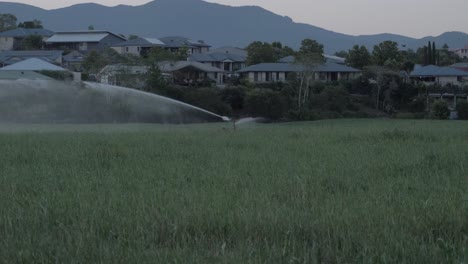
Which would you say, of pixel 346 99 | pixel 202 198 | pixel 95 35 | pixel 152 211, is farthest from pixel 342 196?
pixel 95 35

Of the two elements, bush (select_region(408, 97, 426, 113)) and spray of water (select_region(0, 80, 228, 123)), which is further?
bush (select_region(408, 97, 426, 113))

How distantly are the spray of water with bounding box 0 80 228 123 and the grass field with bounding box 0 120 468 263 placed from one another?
33.3 feet

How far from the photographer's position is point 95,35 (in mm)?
112938

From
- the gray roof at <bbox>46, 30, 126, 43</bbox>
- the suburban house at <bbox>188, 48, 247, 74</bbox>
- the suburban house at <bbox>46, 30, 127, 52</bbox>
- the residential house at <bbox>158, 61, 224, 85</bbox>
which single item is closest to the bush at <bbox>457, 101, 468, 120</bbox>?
the residential house at <bbox>158, 61, 224, 85</bbox>

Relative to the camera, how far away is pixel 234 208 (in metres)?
6.05

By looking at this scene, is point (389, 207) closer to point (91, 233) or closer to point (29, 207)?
point (91, 233)

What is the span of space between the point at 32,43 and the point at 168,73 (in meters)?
45.9

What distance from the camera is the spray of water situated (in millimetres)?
20500

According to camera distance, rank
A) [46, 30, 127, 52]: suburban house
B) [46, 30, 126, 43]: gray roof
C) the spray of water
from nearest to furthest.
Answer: the spray of water < [46, 30, 127, 52]: suburban house < [46, 30, 126, 43]: gray roof

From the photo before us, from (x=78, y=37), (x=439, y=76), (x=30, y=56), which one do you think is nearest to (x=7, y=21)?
(x=78, y=37)

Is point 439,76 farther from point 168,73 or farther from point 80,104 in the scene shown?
point 80,104

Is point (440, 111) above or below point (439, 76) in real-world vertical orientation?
below

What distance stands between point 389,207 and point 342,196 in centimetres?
76

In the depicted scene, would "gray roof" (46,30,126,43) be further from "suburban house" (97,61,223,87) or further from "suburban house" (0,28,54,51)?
"suburban house" (97,61,223,87)
